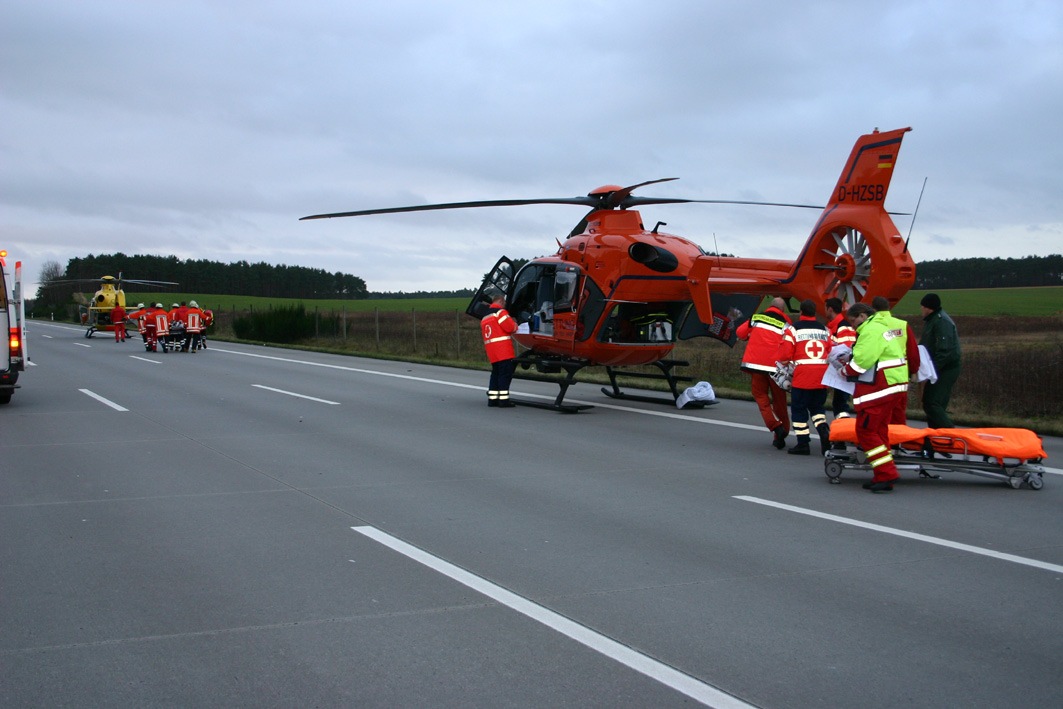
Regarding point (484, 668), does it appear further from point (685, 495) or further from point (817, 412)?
point (817, 412)

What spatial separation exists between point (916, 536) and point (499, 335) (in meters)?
10.0

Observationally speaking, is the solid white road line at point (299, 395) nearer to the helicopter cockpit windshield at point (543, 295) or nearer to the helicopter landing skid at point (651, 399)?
the helicopter cockpit windshield at point (543, 295)

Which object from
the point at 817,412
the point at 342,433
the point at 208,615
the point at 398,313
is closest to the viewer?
the point at 208,615

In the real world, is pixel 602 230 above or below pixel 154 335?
above

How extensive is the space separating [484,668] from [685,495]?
15.5 feet

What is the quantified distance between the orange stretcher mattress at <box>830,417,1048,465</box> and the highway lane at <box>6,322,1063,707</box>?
0.40m

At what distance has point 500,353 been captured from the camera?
655 inches

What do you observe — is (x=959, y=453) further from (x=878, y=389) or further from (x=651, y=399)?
(x=651, y=399)

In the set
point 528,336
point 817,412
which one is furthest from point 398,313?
point 817,412

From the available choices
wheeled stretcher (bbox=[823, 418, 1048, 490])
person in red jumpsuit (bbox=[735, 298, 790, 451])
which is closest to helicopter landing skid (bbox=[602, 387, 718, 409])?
person in red jumpsuit (bbox=[735, 298, 790, 451])

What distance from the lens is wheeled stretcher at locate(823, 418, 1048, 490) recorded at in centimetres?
927

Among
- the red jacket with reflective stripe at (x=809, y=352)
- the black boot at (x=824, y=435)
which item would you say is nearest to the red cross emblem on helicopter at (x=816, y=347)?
the red jacket with reflective stripe at (x=809, y=352)

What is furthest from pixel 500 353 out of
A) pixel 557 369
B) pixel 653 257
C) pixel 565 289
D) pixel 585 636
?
pixel 585 636

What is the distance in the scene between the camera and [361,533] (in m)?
7.52
